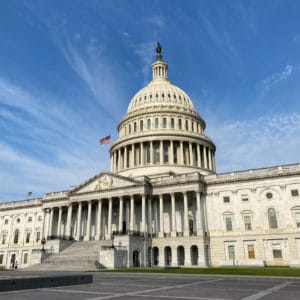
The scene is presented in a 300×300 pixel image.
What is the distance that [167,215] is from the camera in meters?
66.6

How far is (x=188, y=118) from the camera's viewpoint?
88.3 m

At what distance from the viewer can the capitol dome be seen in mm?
79625

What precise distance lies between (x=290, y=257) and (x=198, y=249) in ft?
50.0

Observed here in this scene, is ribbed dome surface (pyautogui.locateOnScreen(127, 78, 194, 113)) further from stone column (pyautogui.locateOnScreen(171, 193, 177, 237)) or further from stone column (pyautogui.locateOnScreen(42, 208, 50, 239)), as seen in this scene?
stone column (pyautogui.locateOnScreen(42, 208, 50, 239))

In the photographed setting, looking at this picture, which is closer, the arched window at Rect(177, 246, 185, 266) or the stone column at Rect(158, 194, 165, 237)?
the arched window at Rect(177, 246, 185, 266)

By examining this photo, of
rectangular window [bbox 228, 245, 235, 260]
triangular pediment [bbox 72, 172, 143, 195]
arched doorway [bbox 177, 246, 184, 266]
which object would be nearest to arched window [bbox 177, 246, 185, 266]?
arched doorway [bbox 177, 246, 184, 266]

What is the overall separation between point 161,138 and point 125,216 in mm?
22516

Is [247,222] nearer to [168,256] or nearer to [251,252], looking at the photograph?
[251,252]

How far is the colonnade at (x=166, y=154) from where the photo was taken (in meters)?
80.1

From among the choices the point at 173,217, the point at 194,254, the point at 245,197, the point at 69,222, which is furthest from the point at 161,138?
the point at 194,254

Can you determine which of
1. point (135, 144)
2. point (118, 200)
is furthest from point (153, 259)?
point (135, 144)

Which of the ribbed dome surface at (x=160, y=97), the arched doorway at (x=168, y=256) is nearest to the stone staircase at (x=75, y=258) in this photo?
the arched doorway at (x=168, y=256)

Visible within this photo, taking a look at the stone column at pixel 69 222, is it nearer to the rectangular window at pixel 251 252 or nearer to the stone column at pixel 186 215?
the stone column at pixel 186 215

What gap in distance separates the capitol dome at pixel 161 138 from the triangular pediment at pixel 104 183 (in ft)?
35.6
